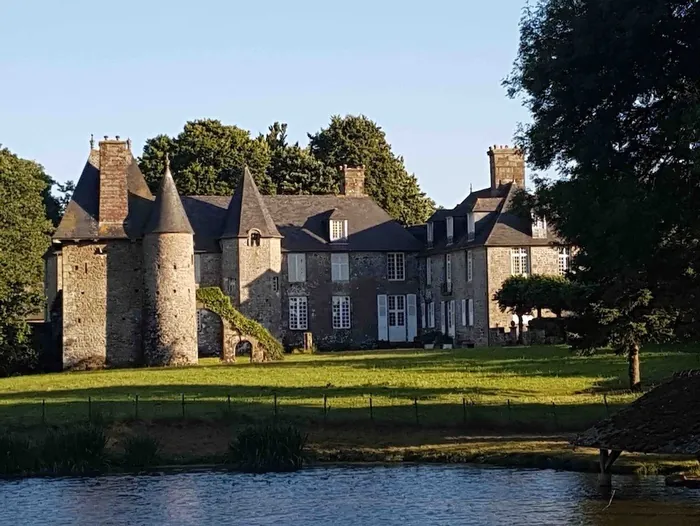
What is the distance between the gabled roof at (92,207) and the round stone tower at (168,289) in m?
1.18

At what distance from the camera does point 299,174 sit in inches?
3332

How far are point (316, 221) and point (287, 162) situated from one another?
15092 mm

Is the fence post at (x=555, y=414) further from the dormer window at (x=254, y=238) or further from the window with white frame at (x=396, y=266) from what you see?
the window with white frame at (x=396, y=266)

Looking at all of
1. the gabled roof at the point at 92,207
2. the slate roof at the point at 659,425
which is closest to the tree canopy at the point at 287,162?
the gabled roof at the point at 92,207

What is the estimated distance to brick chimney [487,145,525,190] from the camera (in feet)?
220

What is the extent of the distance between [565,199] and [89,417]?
12720 millimetres

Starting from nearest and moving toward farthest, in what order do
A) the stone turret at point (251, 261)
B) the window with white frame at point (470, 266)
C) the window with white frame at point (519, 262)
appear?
the window with white frame at point (519, 262), the window with white frame at point (470, 266), the stone turret at point (251, 261)

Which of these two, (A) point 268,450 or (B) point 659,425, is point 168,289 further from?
(B) point 659,425

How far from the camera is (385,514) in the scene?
2095 cm

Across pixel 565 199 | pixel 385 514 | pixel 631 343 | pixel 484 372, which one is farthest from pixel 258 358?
pixel 385 514

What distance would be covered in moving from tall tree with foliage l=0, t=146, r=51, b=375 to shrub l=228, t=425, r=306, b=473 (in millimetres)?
30563

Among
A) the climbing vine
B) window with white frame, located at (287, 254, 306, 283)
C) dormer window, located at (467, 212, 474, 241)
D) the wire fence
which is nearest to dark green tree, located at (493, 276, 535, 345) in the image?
dormer window, located at (467, 212, 474, 241)

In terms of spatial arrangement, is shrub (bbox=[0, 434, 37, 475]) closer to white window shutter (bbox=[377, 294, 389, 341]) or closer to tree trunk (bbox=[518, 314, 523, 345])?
tree trunk (bbox=[518, 314, 523, 345])

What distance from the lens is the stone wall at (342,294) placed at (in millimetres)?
69812
